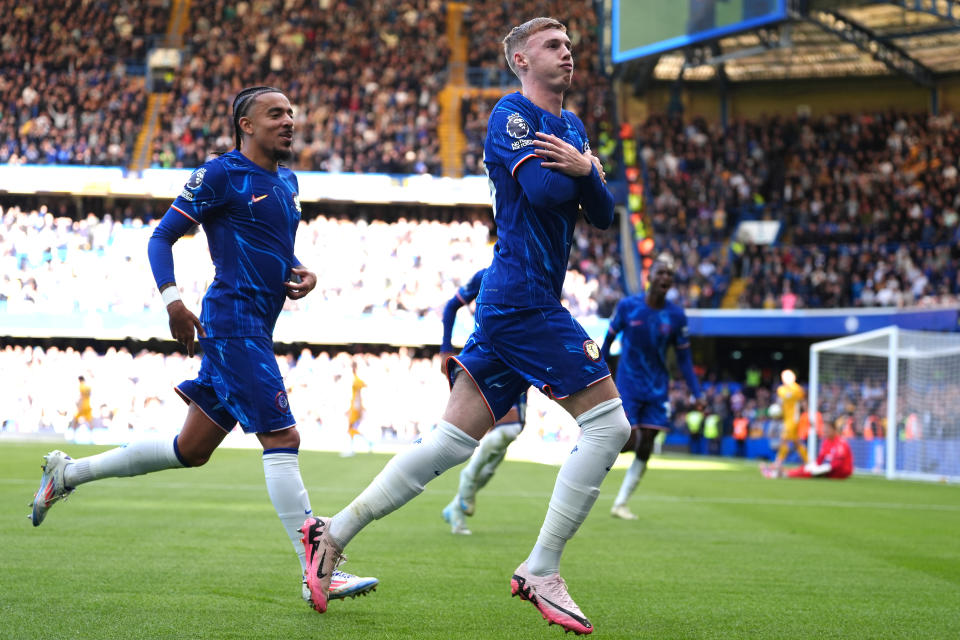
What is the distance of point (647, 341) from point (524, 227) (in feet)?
21.1

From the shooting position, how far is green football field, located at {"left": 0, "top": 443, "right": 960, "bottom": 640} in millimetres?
4789

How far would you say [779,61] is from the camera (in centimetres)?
3738

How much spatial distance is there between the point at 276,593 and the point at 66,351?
30.4 metres

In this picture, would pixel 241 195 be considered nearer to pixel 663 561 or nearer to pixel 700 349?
pixel 663 561

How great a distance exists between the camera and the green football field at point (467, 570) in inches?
189

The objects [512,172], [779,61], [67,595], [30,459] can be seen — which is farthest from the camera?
[779,61]

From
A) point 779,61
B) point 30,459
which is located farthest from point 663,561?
point 779,61

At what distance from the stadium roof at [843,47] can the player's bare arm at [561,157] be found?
25796 mm

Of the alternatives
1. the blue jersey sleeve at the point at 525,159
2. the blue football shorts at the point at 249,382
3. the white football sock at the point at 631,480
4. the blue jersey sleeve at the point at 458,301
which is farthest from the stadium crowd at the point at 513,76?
the blue jersey sleeve at the point at 525,159

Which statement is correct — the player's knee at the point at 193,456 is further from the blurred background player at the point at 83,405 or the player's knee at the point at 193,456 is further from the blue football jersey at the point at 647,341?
the blurred background player at the point at 83,405

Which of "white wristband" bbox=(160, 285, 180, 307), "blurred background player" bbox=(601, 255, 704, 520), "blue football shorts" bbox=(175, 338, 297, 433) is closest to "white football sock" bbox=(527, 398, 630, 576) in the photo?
"blue football shorts" bbox=(175, 338, 297, 433)

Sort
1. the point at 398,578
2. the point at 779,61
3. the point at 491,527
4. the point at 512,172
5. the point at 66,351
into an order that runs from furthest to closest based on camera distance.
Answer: the point at 779,61
the point at 66,351
the point at 491,527
the point at 398,578
the point at 512,172

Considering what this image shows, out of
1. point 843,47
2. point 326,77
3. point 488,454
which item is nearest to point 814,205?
point 843,47

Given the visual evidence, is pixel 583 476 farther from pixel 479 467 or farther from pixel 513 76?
pixel 513 76
